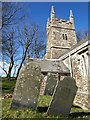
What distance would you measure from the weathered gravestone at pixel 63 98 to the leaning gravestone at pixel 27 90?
2.27ft

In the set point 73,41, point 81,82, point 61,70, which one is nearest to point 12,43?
point 73,41

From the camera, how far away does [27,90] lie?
5.84m

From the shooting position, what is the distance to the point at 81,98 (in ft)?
27.8

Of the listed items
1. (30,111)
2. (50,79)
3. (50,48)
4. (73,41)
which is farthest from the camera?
(73,41)

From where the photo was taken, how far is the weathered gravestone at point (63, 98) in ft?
18.1

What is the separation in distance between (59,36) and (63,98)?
62.0ft

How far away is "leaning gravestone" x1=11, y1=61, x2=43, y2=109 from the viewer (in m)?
5.77

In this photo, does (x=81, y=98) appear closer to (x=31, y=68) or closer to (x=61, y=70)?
(x=31, y=68)

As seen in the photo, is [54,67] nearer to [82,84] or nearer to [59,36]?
[82,84]

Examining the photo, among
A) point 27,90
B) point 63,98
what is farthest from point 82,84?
point 27,90

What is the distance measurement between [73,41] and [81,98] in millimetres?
16771

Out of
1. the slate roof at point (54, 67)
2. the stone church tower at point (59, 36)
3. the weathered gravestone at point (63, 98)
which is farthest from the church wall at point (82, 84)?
the stone church tower at point (59, 36)

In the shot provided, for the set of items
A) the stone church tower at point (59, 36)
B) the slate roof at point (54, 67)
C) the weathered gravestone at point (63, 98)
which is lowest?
the weathered gravestone at point (63, 98)

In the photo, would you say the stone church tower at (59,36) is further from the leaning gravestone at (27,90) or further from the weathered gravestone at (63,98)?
the weathered gravestone at (63,98)
